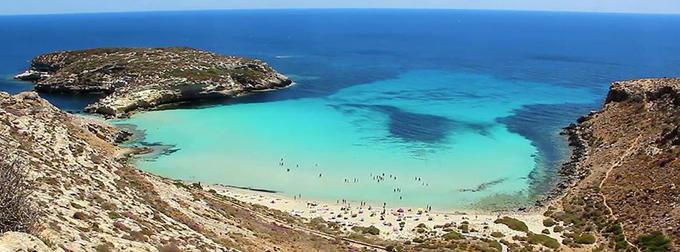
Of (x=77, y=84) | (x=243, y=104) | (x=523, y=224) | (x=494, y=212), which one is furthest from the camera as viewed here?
(x=77, y=84)

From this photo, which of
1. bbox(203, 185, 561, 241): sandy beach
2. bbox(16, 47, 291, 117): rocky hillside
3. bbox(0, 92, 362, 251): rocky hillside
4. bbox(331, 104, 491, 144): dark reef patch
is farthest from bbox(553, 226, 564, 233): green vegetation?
bbox(16, 47, 291, 117): rocky hillside

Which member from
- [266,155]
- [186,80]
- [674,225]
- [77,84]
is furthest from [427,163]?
[77,84]

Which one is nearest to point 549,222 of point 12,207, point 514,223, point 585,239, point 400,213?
point 514,223

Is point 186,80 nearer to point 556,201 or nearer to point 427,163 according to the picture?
point 427,163

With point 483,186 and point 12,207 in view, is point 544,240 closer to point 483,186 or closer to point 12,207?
point 483,186

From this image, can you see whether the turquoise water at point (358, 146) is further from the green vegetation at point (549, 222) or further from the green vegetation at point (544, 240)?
the green vegetation at point (544, 240)

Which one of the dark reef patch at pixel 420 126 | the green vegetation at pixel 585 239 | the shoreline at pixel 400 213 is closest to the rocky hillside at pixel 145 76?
the dark reef patch at pixel 420 126
